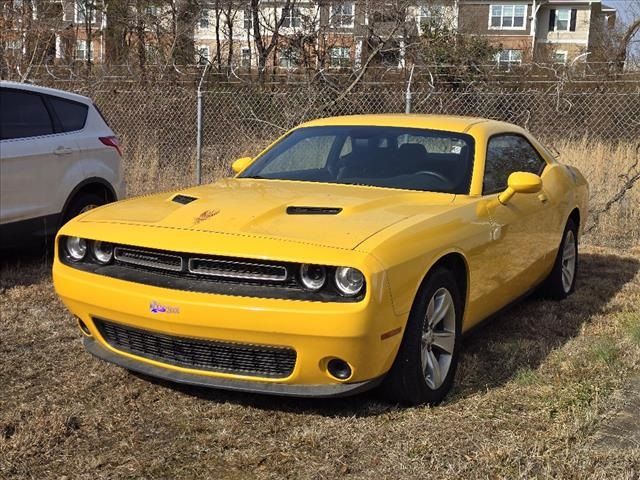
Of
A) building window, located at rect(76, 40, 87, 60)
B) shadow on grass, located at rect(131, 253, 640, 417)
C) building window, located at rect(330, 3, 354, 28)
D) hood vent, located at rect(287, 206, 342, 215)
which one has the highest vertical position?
building window, located at rect(330, 3, 354, 28)

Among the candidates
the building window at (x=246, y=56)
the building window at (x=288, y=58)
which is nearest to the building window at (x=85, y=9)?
the building window at (x=246, y=56)

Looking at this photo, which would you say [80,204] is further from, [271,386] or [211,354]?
[271,386]

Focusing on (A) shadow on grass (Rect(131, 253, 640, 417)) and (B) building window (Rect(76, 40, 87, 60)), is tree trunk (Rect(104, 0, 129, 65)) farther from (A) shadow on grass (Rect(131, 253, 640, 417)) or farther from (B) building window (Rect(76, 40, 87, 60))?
(A) shadow on grass (Rect(131, 253, 640, 417))

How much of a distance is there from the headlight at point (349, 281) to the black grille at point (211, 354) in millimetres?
366

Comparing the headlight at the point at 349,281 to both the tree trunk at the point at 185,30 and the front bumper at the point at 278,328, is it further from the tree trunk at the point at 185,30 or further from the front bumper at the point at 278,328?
the tree trunk at the point at 185,30

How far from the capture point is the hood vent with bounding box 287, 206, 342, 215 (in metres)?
3.64

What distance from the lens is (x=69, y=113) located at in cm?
682

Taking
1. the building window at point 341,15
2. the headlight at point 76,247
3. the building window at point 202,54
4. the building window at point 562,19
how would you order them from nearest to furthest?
1. the headlight at point 76,247
2. the building window at point 341,15
3. the building window at point 202,54
4. the building window at point 562,19

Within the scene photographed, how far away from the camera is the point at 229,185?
4.59 metres

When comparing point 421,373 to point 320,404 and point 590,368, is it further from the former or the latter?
point 590,368

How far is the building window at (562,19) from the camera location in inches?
1820

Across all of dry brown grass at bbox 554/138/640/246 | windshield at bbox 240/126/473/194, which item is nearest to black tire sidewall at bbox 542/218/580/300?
windshield at bbox 240/126/473/194

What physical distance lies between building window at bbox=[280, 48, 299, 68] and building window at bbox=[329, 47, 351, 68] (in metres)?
0.97

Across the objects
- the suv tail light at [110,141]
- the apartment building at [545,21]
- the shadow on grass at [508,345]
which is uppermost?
the apartment building at [545,21]
